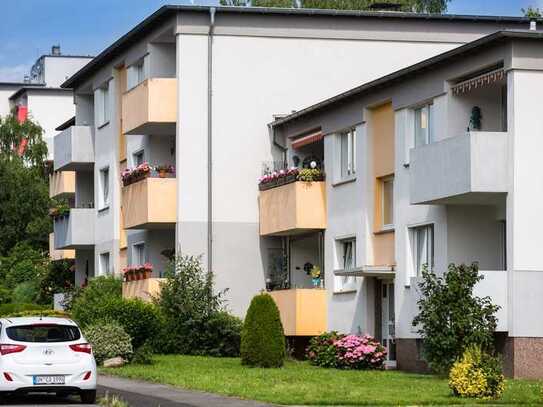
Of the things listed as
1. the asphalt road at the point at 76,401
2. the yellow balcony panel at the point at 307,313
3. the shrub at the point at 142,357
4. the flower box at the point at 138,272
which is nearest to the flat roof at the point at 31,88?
the flower box at the point at 138,272

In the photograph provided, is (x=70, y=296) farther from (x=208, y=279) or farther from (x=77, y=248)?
(x=208, y=279)

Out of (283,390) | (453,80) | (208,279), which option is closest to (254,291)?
(208,279)

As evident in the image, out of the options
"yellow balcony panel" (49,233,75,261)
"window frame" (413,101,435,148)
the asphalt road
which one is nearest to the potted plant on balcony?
"window frame" (413,101,435,148)

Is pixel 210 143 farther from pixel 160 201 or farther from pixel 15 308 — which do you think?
pixel 15 308

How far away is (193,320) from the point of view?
1564 inches

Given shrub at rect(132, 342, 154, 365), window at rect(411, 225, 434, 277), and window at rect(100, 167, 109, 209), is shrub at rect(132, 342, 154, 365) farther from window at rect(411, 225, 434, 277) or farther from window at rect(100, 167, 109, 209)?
window at rect(100, 167, 109, 209)

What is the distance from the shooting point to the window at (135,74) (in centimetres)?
4738

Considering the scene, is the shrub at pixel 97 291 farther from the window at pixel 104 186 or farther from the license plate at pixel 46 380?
the license plate at pixel 46 380

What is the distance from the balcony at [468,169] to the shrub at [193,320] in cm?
1000

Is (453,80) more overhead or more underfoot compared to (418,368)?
more overhead

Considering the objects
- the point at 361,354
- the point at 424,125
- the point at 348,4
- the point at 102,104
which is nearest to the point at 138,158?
the point at 102,104

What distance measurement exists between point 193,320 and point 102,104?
1529 centimetres

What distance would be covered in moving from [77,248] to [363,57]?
56.9 ft

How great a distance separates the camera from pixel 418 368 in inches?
1312
